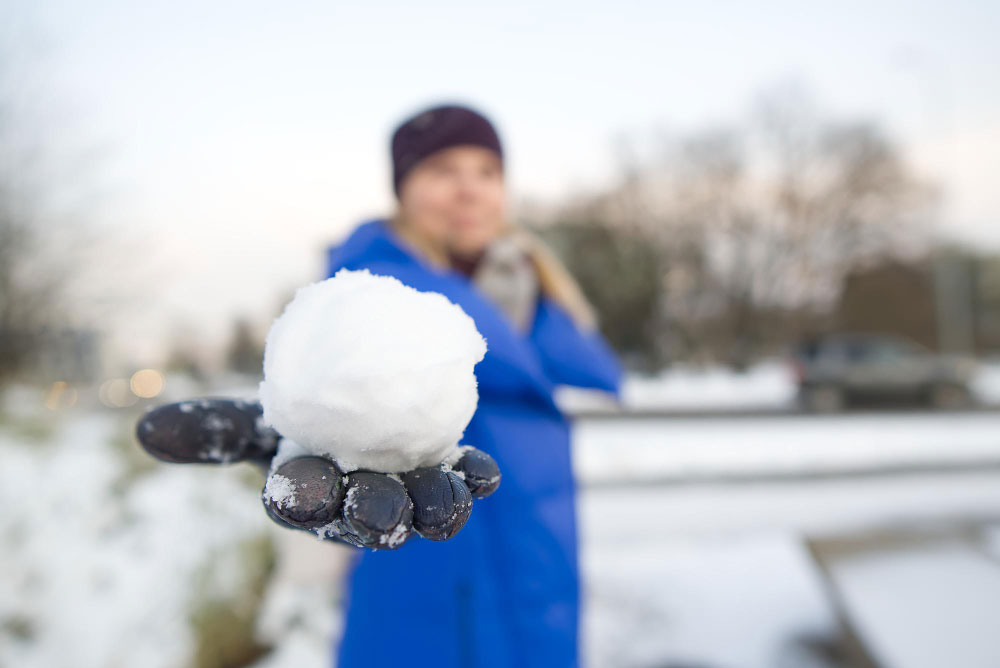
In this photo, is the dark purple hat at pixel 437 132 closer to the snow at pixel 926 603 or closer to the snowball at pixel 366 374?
the snowball at pixel 366 374

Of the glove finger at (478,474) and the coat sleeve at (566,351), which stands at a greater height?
the glove finger at (478,474)

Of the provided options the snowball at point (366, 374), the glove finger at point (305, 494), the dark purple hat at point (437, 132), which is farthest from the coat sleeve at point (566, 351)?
the glove finger at point (305, 494)

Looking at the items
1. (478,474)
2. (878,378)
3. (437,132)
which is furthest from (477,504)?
(878,378)

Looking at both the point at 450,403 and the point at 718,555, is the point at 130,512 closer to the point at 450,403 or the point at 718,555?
the point at 450,403

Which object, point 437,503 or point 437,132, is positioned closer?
point 437,503

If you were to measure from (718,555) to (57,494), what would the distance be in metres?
3.51

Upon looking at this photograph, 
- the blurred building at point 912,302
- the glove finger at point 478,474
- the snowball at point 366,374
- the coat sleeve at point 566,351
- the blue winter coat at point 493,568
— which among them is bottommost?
the blurred building at point 912,302

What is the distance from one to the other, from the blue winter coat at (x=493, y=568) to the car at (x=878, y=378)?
12.7 meters

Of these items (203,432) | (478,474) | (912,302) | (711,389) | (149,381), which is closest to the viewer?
(478,474)

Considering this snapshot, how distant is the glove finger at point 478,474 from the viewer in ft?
2.43

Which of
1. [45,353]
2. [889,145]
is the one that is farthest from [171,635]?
[889,145]

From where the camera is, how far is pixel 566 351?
1.59 m

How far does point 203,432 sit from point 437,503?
41 centimetres

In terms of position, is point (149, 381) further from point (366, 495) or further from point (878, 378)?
point (366, 495)
